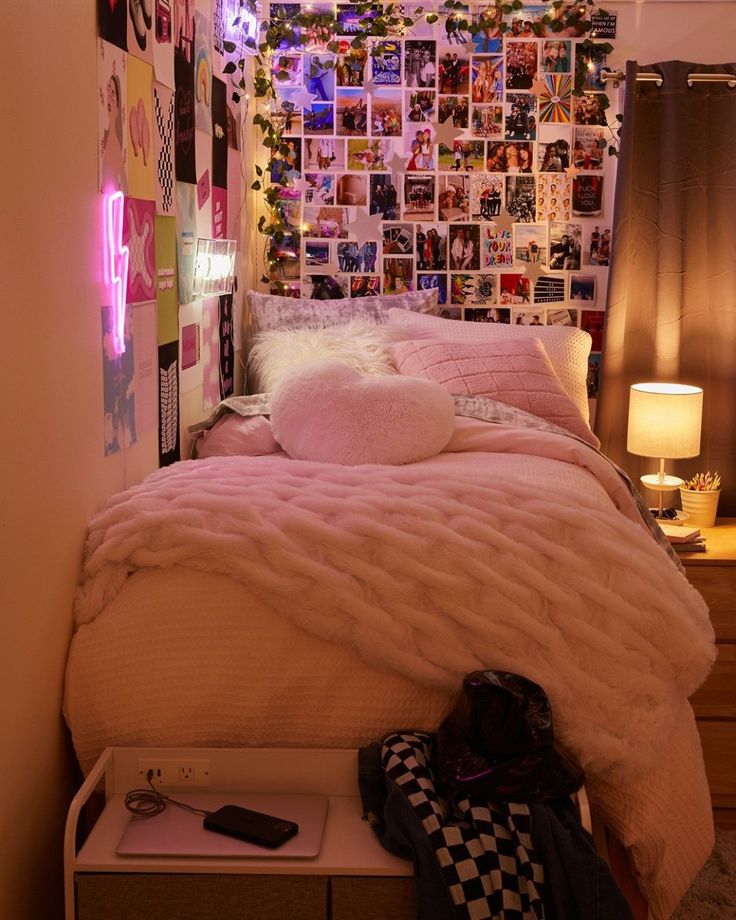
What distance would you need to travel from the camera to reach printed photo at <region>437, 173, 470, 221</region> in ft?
11.8

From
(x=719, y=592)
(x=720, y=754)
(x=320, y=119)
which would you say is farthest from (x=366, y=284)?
(x=720, y=754)

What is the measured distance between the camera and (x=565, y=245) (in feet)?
12.0

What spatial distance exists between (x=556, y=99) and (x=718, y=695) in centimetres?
208

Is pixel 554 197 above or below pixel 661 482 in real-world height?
above

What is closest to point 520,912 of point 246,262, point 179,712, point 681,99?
point 179,712

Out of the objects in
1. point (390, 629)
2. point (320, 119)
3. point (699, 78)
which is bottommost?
point (390, 629)

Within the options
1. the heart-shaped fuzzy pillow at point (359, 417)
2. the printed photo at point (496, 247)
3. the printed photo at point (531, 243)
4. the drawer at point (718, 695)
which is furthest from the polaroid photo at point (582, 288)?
the drawer at point (718, 695)

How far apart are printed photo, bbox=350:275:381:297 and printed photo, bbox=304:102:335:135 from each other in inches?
19.7

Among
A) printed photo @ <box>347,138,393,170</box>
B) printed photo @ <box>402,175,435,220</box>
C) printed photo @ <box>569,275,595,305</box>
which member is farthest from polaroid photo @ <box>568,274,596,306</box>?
printed photo @ <box>347,138,393,170</box>

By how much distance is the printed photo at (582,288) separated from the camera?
3658 mm

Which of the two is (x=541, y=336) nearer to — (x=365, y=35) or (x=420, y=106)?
(x=420, y=106)

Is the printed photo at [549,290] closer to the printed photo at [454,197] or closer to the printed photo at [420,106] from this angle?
the printed photo at [454,197]

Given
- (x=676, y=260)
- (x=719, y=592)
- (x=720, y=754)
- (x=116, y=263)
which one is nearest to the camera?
(x=116, y=263)

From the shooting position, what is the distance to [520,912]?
1.43m
